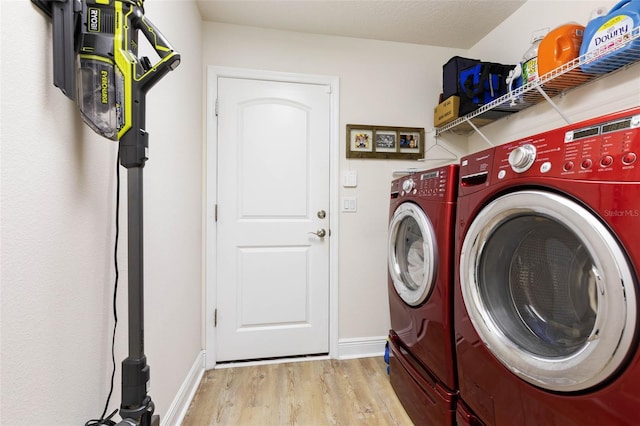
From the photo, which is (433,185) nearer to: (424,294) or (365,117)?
(424,294)

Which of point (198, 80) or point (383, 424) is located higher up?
point (198, 80)

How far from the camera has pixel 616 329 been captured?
589 millimetres

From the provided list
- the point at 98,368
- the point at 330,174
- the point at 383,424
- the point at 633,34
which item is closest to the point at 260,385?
the point at 383,424

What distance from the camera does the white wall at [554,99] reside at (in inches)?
49.1

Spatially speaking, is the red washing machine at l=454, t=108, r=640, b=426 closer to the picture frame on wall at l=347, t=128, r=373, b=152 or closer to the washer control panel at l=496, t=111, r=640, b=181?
the washer control panel at l=496, t=111, r=640, b=181

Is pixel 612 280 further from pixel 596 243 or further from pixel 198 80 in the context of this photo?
pixel 198 80

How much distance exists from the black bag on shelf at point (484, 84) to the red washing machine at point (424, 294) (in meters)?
0.79

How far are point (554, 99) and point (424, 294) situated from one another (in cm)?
134

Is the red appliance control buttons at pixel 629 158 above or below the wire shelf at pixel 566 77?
below

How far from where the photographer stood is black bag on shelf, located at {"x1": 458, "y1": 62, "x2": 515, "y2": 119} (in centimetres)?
172

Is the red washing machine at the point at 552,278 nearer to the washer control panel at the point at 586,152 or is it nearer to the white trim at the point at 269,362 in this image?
the washer control panel at the point at 586,152

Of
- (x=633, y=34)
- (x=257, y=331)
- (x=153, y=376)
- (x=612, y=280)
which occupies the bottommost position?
(x=257, y=331)

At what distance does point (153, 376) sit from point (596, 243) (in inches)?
60.3

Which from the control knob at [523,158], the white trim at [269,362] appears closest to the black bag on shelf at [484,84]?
the control knob at [523,158]
